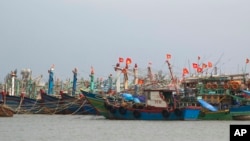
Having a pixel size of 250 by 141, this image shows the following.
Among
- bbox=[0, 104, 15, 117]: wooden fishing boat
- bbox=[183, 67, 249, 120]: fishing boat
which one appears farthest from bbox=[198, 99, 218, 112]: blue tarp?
bbox=[0, 104, 15, 117]: wooden fishing boat

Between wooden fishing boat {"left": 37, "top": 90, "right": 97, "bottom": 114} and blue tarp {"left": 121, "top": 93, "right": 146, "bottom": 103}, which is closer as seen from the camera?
blue tarp {"left": 121, "top": 93, "right": 146, "bottom": 103}

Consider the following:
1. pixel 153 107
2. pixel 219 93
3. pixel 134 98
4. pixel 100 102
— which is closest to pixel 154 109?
pixel 153 107

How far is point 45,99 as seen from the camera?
6216 centimetres

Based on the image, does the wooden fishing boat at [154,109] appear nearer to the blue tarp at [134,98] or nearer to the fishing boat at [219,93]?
the blue tarp at [134,98]

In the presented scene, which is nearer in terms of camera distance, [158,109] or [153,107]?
[158,109]

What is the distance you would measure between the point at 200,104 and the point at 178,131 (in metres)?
12.8

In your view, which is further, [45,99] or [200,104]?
[45,99]

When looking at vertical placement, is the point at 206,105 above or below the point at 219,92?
below

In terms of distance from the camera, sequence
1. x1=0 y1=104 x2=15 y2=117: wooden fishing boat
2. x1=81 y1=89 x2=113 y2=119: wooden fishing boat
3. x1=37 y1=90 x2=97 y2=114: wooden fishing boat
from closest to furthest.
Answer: x1=81 y1=89 x2=113 y2=119: wooden fishing boat, x1=0 y1=104 x2=15 y2=117: wooden fishing boat, x1=37 y1=90 x2=97 y2=114: wooden fishing boat

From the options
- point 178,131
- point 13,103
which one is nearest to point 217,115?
point 178,131

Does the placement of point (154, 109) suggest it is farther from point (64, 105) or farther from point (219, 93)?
point (64, 105)

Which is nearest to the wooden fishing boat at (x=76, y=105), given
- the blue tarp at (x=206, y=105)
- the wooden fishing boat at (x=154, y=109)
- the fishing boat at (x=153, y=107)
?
the fishing boat at (x=153, y=107)

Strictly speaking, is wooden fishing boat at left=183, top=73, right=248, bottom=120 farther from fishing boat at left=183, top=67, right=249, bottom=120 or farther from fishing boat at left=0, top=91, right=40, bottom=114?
fishing boat at left=0, top=91, right=40, bottom=114

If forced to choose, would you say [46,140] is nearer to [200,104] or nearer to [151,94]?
[151,94]
